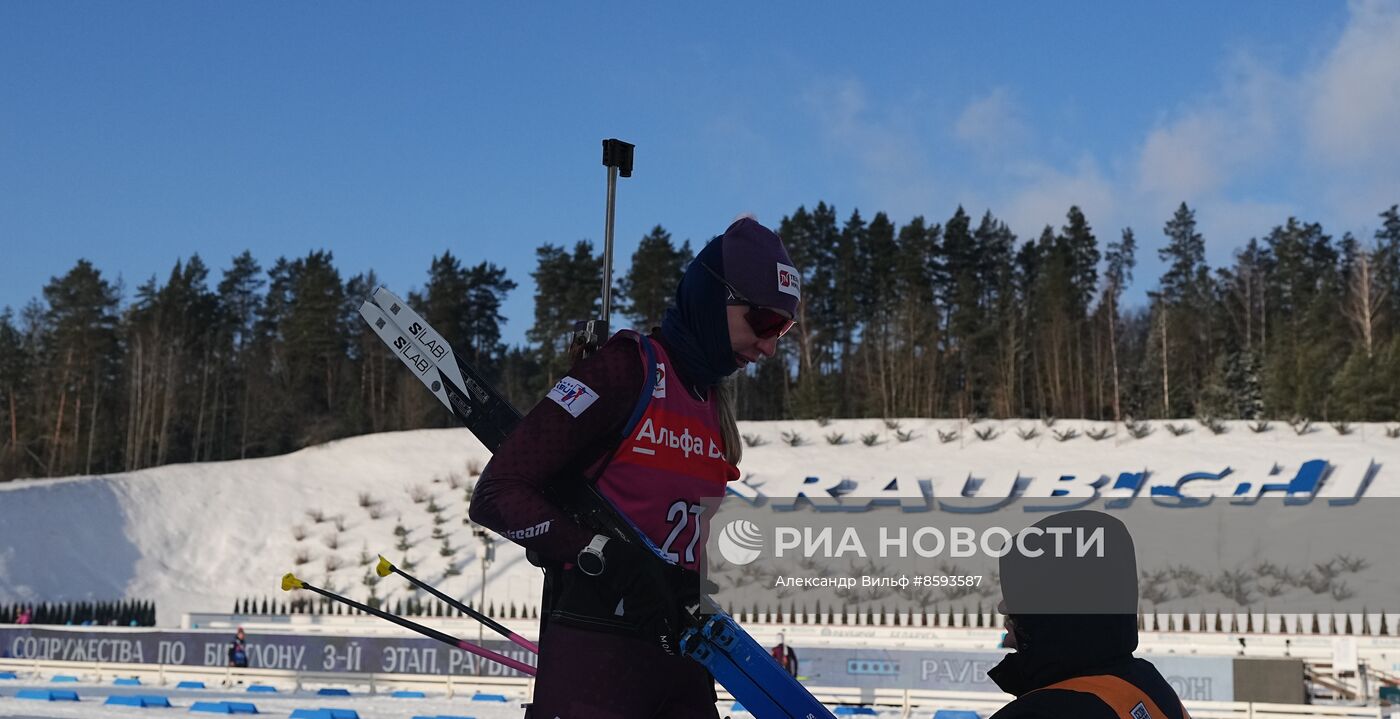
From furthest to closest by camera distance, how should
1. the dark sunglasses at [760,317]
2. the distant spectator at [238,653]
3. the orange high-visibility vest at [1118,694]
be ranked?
the distant spectator at [238,653] → the dark sunglasses at [760,317] → the orange high-visibility vest at [1118,694]

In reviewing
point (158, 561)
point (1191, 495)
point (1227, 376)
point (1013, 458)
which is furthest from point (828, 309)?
point (158, 561)

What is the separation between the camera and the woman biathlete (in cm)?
234

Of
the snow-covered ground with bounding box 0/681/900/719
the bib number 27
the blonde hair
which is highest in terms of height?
the blonde hair

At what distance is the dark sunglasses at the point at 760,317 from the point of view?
2.64 meters

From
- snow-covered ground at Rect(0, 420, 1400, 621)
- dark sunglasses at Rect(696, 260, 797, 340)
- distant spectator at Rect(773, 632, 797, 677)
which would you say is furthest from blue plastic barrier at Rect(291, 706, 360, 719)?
snow-covered ground at Rect(0, 420, 1400, 621)

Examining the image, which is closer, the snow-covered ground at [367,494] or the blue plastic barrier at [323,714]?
the blue plastic barrier at [323,714]

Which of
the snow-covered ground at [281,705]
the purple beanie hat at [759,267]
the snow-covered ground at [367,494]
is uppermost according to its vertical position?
the snow-covered ground at [367,494]

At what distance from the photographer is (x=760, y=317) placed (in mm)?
2678

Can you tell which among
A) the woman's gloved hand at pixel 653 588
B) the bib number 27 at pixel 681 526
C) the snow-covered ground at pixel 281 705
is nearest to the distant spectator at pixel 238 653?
the snow-covered ground at pixel 281 705

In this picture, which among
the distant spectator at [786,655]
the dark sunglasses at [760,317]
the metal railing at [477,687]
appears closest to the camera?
the dark sunglasses at [760,317]

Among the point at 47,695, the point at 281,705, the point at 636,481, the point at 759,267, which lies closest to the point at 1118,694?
the point at 636,481

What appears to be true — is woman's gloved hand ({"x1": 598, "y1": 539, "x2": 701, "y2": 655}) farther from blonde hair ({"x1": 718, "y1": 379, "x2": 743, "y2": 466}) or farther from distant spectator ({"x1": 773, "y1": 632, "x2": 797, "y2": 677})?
distant spectator ({"x1": 773, "y1": 632, "x2": 797, "y2": 677})

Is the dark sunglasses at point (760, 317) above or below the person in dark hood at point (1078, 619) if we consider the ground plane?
above

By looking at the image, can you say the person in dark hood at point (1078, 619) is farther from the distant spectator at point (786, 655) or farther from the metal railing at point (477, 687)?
the metal railing at point (477, 687)
